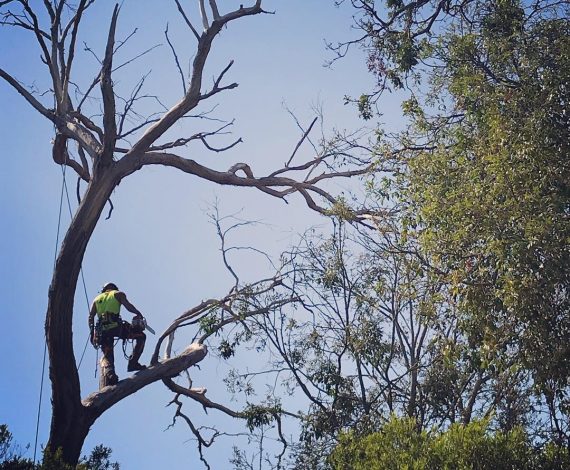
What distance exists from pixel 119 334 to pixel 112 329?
11cm

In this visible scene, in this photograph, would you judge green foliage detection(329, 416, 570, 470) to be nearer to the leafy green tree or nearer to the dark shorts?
the leafy green tree

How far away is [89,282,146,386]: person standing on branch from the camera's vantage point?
10.9 meters

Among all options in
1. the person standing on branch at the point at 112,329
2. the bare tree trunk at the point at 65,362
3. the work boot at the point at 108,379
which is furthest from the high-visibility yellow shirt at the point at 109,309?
the bare tree trunk at the point at 65,362

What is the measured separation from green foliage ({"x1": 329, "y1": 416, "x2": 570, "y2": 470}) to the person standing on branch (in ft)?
14.6

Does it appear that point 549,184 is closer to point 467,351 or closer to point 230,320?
point 467,351

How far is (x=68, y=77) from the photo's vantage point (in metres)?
11.5

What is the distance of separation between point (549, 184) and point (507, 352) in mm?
1857

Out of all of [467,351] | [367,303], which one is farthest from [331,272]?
[467,351]

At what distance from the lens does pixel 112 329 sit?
10945 millimetres

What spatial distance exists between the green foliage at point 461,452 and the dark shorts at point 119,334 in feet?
14.6

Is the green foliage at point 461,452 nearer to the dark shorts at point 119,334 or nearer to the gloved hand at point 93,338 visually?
the dark shorts at point 119,334

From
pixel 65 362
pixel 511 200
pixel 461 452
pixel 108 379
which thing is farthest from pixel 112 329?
pixel 511 200

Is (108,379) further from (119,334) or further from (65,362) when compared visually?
(65,362)

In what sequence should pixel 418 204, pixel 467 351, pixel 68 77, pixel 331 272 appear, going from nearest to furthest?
pixel 467 351
pixel 418 204
pixel 68 77
pixel 331 272
